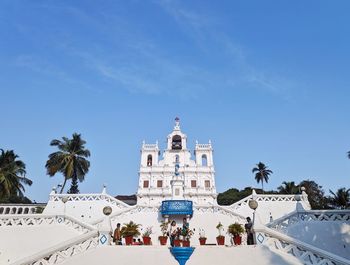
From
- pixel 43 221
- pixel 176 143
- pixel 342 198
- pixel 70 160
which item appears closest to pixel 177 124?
pixel 176 143

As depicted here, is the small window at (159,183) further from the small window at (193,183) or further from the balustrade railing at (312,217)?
the balustrade railing at (312,217)

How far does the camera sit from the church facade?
1790 inches

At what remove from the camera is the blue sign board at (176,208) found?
23936 millimetres

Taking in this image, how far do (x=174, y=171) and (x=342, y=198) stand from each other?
86.0ft

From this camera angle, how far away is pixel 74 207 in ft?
87.7

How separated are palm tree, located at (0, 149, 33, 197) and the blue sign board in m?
18.4

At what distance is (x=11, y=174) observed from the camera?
31078 mm

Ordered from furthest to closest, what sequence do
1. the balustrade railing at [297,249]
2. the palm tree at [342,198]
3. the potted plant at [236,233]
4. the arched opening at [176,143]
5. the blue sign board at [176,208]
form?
the arched opening at [176,143], the palm tree at [342,198], the blue sign board at [176,208], the potted plant at [236,233], the balustrade railing at [297,249]

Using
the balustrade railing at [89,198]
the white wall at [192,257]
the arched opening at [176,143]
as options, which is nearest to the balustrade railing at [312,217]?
the white wall at [192,257]

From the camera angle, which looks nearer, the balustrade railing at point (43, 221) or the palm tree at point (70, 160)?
the balustrade railing at point (43, 221)

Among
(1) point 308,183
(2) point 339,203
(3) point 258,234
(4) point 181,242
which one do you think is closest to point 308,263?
(3) point 258,234

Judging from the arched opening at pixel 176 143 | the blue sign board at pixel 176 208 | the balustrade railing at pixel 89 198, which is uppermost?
the arched opening at pixel 176 143

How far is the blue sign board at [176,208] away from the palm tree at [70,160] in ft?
64.1

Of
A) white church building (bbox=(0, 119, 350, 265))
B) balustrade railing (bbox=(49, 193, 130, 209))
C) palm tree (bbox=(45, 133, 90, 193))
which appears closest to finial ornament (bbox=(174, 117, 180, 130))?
palm tree (bbox=(45, 133, 90, 193))
